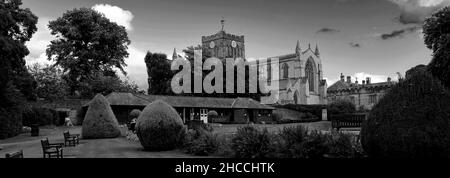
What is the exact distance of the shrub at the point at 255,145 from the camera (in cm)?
1501

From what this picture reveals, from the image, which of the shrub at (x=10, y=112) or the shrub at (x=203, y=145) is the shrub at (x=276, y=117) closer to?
the shrub at (x=10, y=112)

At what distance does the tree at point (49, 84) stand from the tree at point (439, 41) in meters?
39.4

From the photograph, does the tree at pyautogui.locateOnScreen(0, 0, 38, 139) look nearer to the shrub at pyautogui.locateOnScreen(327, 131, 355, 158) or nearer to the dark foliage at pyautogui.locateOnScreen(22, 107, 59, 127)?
the dark foliage at pyautogui.locateOnScreen(22, 107, 59, 127)

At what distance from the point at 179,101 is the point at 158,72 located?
19766mm

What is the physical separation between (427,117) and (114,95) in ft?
131

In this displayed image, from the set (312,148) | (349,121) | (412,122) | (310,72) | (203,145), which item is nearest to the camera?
(412,122)

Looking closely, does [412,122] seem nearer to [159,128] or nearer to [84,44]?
[159,128]

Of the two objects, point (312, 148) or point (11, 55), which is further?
point (11, 55)

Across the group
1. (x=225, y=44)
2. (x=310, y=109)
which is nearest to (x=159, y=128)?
(x=310, y=109)

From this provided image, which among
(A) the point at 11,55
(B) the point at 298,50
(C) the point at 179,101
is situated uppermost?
(B) the point at 298,50

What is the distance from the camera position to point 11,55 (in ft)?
102

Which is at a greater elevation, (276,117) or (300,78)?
(300,78)

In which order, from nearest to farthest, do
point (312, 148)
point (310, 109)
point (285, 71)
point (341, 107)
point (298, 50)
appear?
1. point (312, 148)
2. point (341, 107)
3. point (310, 109)
4. point (298, 50)
5. point (285, 71)

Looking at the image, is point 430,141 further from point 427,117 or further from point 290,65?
point 290,65
